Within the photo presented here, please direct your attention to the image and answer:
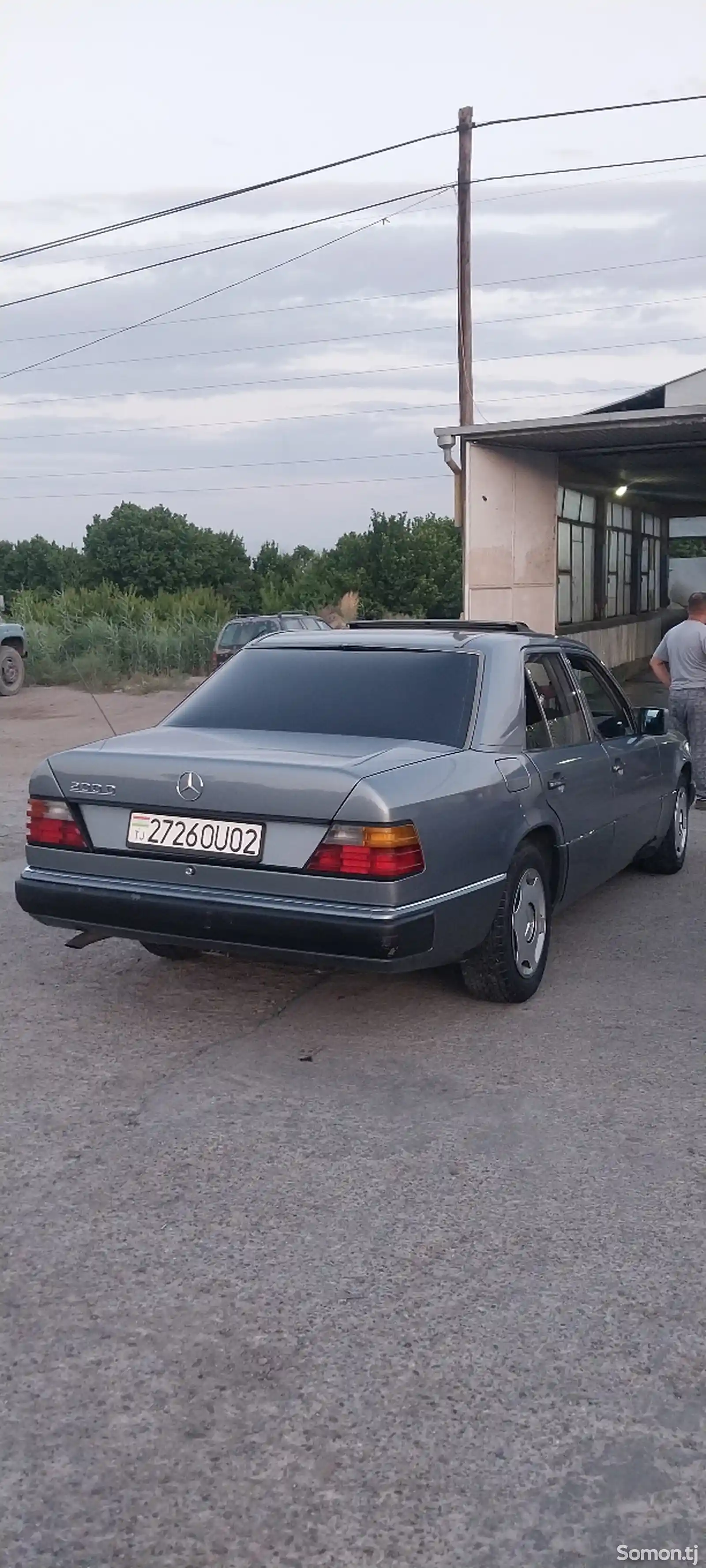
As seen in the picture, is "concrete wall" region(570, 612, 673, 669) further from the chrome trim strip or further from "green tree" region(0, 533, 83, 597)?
"green tree" region(0, 533, 83, 597)

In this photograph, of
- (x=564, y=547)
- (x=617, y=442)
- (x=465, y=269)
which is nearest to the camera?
(x=617, y=442)

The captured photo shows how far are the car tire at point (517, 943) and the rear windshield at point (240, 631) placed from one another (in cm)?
1859

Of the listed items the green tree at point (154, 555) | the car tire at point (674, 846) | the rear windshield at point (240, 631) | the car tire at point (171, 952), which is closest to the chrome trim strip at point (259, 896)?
the car tire at point (171, 952)

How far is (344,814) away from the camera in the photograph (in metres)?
4.45

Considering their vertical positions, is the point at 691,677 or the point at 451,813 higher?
the point at 691,677

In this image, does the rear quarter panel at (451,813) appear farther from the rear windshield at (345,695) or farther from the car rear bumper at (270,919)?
the rear windshield at (345,695)

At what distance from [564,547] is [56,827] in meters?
15.4

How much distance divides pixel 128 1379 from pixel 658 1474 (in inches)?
40.6

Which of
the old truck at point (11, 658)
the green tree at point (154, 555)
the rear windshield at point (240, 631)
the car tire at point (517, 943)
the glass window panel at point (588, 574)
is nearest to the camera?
the car tire at point (517, 943)

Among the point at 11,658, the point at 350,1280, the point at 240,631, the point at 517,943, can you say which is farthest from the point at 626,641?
the point at 350,1280

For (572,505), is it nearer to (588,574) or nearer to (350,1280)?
(588,574)

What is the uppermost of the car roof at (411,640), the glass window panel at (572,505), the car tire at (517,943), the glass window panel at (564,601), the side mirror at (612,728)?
the glass window panel at (572,505)

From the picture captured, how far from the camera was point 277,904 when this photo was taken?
4.54 metres

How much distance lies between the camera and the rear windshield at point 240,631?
Answer: 23938mm
